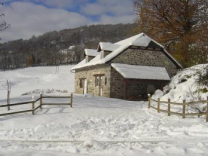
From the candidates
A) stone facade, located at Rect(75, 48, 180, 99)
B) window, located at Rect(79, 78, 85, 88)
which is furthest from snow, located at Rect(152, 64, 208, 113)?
window, located at Rect(79, 78, 85, 88)

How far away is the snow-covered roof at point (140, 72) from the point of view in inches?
873

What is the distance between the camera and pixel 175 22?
28.8 metres

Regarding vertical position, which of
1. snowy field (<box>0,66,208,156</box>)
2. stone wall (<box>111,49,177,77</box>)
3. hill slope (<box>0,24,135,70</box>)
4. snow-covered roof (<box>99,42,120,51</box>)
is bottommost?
snowy field (<box>0,66,208,156</box>)

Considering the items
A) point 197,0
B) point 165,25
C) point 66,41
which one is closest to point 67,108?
point 165,25

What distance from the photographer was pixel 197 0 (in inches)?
1100

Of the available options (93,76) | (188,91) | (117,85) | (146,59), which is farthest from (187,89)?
(93,76)

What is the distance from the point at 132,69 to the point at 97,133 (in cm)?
1370

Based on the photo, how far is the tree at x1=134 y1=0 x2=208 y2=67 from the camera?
27406mm

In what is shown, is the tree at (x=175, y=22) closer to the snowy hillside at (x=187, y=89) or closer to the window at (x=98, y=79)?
the snowy hillside at (x=187, y=89)

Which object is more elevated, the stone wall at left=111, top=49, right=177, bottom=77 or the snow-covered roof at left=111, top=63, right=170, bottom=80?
the stone wall at left=111, top=49, right=177, bottom=77

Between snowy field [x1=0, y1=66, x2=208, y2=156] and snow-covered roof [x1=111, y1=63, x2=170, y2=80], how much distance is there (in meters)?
5.87

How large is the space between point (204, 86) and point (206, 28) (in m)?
8.54

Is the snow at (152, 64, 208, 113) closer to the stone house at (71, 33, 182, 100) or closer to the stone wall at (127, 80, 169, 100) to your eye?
the stone wall at (127, 80, 169, 100)

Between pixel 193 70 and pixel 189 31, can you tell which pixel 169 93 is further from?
pixel 189 31
